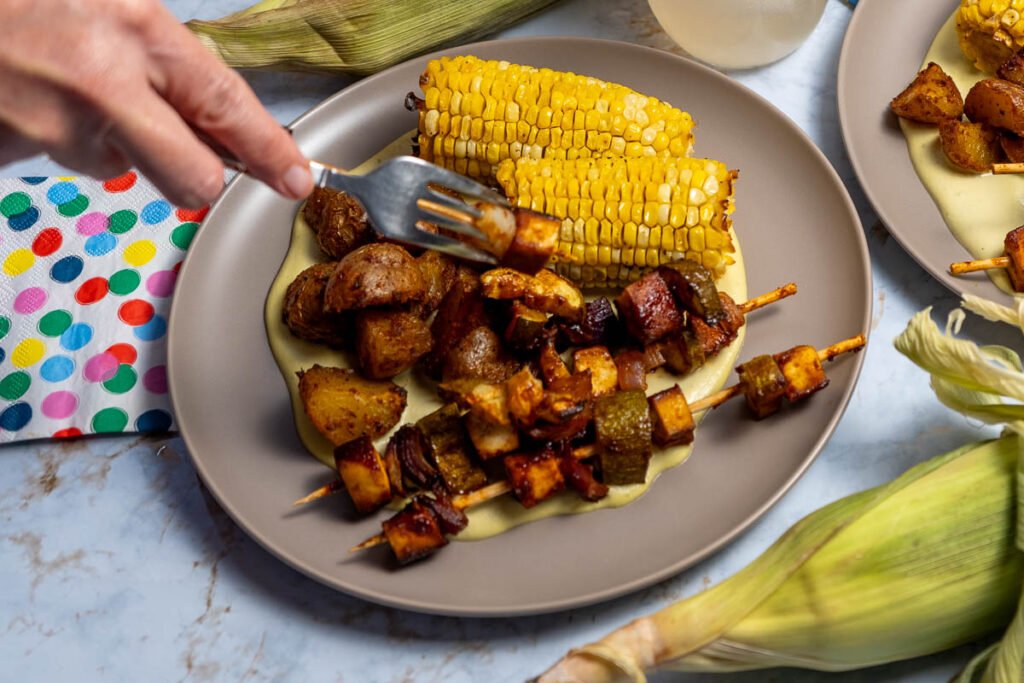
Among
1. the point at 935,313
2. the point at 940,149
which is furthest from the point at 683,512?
the point at 940,149

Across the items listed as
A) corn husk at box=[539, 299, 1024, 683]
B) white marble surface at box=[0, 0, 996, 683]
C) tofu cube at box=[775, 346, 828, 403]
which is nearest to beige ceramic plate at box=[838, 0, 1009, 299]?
white marble surface at box=[0, 0, 996, 683]

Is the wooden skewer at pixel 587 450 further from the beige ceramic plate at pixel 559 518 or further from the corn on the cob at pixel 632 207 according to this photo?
the corn on the cob at pixel 632 207

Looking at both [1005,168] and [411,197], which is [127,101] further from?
[1005,168]

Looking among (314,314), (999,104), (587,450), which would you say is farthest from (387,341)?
(999,104)

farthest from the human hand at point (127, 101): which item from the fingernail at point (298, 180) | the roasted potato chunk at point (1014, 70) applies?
the roasted potato chunk at point (1014, 70)

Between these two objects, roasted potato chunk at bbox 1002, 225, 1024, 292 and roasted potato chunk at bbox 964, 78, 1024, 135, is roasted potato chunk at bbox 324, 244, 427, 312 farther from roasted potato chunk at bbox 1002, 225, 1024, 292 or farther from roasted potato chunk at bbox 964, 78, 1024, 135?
roasted potato chunk at bbox 964, 78, 1024, 135

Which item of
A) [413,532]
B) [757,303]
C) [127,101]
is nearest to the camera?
[127,101]
